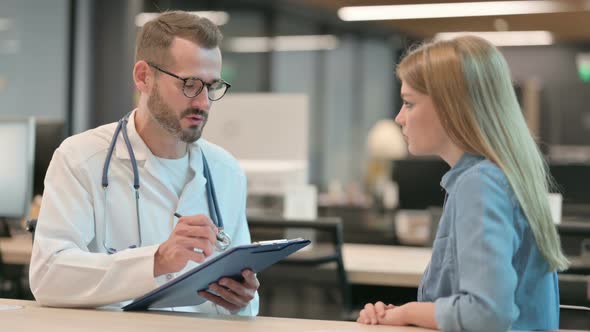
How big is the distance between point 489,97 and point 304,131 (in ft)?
11.8

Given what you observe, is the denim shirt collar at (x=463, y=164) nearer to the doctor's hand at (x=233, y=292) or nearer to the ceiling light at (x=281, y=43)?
the doctor's hand at (x=233, y=292)

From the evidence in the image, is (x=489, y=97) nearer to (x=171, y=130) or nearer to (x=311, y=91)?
(x=171, y=130)

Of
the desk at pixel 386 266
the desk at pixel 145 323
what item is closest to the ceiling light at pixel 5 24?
the desk at pixel 386 266

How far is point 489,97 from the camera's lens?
5.85ft

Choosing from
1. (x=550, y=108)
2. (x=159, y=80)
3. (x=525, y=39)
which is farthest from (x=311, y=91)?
(x=159, y=80)

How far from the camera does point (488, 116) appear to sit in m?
1.78

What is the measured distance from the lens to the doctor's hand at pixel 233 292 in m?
→ 2.17

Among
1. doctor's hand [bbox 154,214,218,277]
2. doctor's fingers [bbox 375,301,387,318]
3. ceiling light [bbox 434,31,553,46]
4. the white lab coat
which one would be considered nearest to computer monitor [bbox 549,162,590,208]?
the white lab coat

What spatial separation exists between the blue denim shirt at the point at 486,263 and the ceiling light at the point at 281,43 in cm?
944

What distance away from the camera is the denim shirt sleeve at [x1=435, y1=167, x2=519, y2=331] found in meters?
1.65

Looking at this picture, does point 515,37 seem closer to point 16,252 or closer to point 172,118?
point 16,252

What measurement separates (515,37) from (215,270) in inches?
502

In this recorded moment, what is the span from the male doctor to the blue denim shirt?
1.85ft

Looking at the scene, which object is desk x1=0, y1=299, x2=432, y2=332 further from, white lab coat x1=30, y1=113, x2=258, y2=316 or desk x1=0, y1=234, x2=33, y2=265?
desk x1=0, y1=234, x2=33, y2=265
